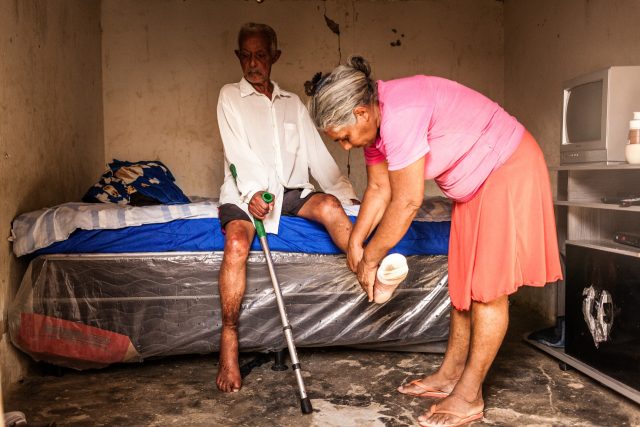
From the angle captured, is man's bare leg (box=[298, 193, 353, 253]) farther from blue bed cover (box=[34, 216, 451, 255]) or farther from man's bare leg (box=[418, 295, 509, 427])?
man's bare leg (box=[418, 295, 509, 427])

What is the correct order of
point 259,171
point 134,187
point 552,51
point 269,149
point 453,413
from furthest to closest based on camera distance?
point 552,51
point 134,187
point 269,149
point 259,171
point 453,413

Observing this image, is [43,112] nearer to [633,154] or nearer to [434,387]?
[434,387]

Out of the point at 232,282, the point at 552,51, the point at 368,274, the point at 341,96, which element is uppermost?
the point at 552,51

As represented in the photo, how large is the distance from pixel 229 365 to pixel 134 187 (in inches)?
53.6

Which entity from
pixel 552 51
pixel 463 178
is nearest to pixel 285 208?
pixel 463 178

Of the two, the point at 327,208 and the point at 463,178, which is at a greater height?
the point at 463,178

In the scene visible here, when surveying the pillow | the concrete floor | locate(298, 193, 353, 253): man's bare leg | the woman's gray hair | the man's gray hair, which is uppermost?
the man's gray hair

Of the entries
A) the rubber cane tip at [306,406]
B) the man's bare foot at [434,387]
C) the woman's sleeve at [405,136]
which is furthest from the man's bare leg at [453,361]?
the woman's sleeve at [405,136]

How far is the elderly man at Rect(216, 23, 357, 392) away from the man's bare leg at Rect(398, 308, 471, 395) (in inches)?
23.0

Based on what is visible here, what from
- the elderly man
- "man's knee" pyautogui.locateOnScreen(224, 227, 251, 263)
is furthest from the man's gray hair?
"man's knee" pyautogui.locateOnScreen(224, 227, 251, 263)

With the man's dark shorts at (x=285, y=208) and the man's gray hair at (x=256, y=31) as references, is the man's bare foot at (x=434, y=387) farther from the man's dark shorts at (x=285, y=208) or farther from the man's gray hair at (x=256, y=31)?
the man's gray hair at (x=256, y=31)

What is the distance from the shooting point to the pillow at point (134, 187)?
10.2ft

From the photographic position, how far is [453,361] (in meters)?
2.21

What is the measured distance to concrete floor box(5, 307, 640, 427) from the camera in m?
2.02
